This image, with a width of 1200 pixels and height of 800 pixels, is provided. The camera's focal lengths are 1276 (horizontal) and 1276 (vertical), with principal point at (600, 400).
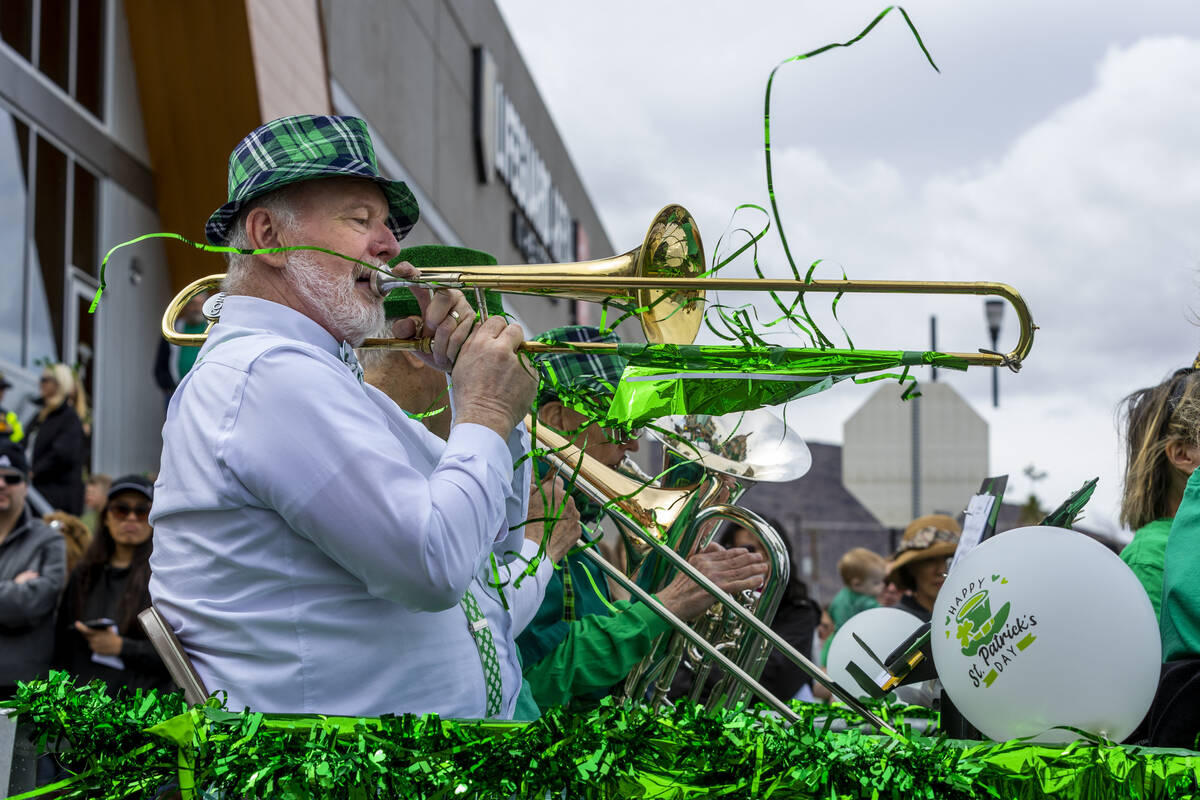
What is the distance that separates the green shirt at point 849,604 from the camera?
783 centimetres

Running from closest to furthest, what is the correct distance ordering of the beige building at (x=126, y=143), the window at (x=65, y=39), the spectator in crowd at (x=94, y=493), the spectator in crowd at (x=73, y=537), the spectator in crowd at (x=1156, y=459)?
the spectator in crowd at (x=1156, y=459), the spectator in crowd at (x=73, y=537), the spectator in crowd at (x=94, y=493), the window at (x=65, y=39), the beige building at (x=126, y=143)

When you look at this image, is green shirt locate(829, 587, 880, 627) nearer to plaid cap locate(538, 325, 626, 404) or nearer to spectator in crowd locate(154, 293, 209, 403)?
spectator in crowd locate(154, 293, 209, 403)

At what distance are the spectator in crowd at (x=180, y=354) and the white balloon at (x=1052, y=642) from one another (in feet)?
21.2

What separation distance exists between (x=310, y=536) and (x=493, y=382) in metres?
0.43

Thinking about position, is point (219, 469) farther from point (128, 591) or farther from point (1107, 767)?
point (128, 591)

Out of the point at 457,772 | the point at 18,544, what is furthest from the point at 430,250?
the point at 18,544

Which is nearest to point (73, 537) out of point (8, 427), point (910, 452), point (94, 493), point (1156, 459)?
point (8, 427)

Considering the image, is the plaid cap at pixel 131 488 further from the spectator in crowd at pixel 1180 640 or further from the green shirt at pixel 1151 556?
the spectator in crowd at pixel 1180 640

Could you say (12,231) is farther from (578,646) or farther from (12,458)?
(578,646)

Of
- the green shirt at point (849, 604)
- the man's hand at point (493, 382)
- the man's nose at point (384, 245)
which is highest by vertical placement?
the man's nose at point (384, 245)

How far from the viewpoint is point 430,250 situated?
343 cm

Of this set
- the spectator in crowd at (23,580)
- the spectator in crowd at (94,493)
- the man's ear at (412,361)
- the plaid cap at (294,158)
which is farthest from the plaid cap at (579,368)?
the spectator in crowd at (94,493)

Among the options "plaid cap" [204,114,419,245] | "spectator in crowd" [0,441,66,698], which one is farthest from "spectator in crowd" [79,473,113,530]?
"plaid cap" [204,114,419,245]

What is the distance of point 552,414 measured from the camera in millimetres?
3961
